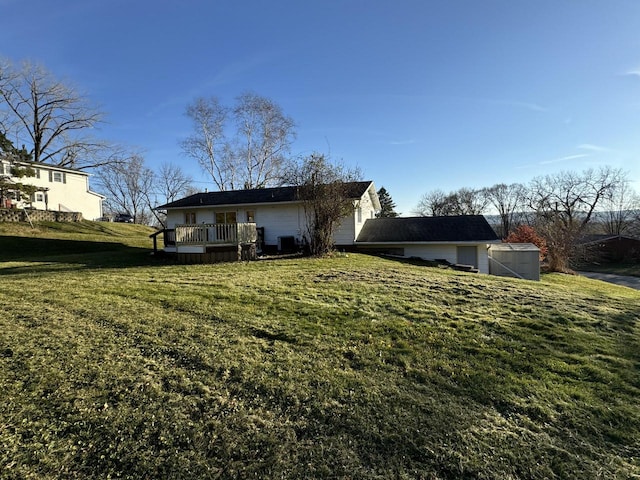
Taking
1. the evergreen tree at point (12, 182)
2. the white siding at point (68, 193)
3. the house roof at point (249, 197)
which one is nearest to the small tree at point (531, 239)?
the house roof at point (249, 197)

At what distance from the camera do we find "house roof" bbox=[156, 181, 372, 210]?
63.1 ft

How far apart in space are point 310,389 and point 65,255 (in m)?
18.7

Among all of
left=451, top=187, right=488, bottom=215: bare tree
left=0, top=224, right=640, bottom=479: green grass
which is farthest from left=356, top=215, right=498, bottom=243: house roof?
left=451, top=187, right=488, bottom=215: bare tree

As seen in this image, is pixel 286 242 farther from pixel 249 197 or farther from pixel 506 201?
pixel 506 201

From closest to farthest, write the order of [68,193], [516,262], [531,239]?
[516,262] → [531,239] → [68,193]

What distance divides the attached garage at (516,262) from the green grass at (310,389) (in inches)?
498

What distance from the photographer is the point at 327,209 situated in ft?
52.7

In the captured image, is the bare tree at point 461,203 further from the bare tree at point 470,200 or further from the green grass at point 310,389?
the green grass at point 310,389

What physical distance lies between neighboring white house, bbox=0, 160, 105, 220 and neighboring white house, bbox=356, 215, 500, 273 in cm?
2725

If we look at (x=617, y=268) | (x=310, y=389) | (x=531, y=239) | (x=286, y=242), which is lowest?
(x=617, y=268)

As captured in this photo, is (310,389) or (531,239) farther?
(531,239)

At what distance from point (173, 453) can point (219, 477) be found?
494 mm

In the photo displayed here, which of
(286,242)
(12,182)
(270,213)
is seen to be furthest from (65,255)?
(12,182)

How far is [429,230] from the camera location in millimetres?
20172
